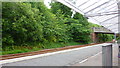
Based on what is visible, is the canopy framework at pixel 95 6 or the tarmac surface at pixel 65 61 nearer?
the canopy framework at pixel 95 6

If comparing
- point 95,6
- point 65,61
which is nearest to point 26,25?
point 65,61

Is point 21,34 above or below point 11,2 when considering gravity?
below

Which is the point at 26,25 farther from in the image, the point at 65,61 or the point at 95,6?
the point at 95,6

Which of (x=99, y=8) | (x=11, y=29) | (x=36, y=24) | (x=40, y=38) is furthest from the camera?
(x=40, y=38)

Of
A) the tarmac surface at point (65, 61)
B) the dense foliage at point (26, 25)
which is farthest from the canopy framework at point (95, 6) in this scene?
the dense foliage at point (26, 25)

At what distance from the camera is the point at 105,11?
703cm

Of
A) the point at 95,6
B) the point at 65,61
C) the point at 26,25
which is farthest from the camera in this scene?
the point at 26,25

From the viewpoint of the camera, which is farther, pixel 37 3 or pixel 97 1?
pixel 37 3

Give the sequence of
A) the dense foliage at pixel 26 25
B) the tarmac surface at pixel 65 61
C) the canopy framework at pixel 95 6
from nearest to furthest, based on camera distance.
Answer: the canopy framework at pixel 95 6, the tarmac surface at pixel 65 61, the dense foliage at pixel 26 25

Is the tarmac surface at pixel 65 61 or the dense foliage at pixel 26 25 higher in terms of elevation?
the dense foliage at pixel 26 25

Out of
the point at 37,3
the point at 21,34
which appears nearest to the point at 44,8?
the point at 37,3

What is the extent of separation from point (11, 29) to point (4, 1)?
7.54ft

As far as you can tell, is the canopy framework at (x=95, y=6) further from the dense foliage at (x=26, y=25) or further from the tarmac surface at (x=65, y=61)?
the dense foliage at (x=26, y=25)

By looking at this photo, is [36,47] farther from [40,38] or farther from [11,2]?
[11,2]
